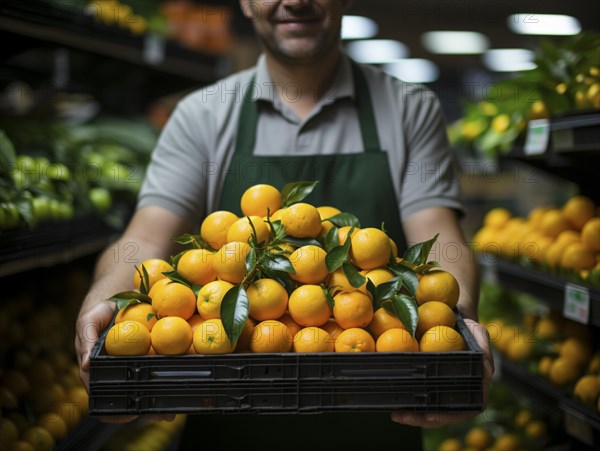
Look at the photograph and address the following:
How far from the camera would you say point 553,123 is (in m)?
2.23

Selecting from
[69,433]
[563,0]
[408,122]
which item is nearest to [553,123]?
[408,122]

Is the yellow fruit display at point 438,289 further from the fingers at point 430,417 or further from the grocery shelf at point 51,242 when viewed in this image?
the grocery shelf at point 51,242

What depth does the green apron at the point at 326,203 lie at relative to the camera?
1837 millimetres

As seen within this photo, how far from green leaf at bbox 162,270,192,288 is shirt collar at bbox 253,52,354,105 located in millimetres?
836

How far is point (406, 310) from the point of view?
131 cm

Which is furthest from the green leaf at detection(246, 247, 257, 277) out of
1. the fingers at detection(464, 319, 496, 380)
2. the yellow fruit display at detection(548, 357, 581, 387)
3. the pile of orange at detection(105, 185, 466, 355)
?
the yellow fruit display at detection(548, 357, 581, 387)

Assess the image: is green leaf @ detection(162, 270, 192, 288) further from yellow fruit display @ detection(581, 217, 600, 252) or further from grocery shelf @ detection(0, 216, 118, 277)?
yellow fruit display @ detection(581, 217, 600, 252)

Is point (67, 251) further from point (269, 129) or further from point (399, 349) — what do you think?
point (399, 349)

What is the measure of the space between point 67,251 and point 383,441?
1157mm

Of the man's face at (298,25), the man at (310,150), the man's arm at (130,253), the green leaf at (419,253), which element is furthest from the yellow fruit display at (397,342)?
the man's face at (298,25)

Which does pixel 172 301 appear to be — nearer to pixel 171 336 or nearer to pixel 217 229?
pixel 171 336

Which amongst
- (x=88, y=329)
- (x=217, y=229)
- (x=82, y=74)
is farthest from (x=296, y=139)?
(x=82, y=74)

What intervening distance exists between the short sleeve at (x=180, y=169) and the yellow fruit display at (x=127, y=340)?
0.71 meters

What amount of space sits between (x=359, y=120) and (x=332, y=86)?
138mm
